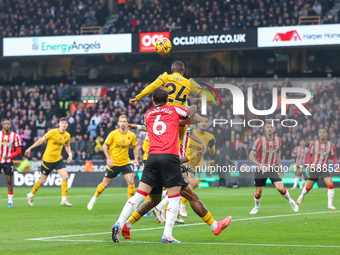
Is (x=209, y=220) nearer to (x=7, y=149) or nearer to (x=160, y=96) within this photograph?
(x=160, y=96)

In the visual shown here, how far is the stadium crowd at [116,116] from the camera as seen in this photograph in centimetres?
2616

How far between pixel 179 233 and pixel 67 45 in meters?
26.4

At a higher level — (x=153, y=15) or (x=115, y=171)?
(x=153, y=15)

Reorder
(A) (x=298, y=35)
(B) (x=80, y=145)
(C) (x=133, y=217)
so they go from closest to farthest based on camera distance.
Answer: (C) (x=133, y=217), (B) (x=80, y=145), (A) (x=298, y=35)

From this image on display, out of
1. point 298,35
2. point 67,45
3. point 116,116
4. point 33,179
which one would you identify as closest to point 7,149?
point 33,179

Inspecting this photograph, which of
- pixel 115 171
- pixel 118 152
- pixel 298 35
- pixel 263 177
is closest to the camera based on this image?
pixel 263 177

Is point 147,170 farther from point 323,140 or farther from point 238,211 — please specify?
point 323,140

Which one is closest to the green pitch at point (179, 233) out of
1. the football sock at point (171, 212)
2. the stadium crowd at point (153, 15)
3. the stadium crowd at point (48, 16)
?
the football sock at point (171, 212)

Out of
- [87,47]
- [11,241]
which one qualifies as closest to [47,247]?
[11,241]

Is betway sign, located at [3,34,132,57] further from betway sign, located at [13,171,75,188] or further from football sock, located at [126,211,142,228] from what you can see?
football sock, located at [126,211,142,228]

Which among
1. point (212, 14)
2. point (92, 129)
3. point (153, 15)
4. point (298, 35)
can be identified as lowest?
point (92, 129)

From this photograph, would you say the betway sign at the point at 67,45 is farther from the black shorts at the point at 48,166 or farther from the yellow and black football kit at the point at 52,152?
the black shorts at the point at 48,166

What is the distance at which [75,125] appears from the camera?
31.3m

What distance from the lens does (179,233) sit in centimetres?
880
